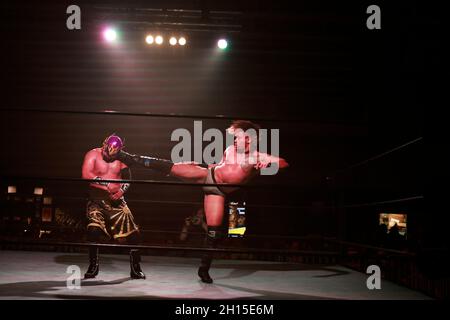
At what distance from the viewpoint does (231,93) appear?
7199 mm

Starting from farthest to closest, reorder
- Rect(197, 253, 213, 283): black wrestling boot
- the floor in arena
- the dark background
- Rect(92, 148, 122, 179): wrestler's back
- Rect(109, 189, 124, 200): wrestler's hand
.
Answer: the dark background → Rect(92, 148, 122, 179): wrestler's back → Rect(109, 189, 124, 200): wrestler's hand → Rect(197, 253, 213, 283): black wrestling boot → the floor in arena

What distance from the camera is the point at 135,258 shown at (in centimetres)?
323

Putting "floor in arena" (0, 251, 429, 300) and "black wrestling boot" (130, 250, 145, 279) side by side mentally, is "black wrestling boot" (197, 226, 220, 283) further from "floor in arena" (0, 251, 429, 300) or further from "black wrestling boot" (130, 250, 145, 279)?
"black wrestling boot" (130, 250, 145, 279)

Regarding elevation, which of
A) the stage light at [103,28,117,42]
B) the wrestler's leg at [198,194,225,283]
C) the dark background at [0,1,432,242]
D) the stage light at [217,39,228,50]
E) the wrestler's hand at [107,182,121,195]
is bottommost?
the wrestler's leg at [198,194,225,283]

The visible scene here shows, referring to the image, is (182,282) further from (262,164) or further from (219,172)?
(262,164)

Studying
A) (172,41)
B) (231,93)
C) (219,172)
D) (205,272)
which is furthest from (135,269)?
(231,93)

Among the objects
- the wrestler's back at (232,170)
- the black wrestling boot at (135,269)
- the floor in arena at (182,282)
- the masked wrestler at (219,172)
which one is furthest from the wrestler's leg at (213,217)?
the black wrestling boot at (135,269)

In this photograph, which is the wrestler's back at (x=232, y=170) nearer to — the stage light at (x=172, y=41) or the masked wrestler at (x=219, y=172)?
the masked wrestler at (x=219, y=172)

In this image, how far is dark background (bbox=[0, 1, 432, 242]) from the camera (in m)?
5.39

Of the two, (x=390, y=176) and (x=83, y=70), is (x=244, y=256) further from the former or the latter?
(x=83, y=70)

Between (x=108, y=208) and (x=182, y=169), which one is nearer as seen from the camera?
(x=182, y=169)

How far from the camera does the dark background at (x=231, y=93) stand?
5.39m

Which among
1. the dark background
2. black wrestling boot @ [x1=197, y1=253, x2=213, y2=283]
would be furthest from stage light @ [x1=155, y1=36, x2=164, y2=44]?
black wrestling boot @ [x1=197, y1=253, x2=213, y2=283]

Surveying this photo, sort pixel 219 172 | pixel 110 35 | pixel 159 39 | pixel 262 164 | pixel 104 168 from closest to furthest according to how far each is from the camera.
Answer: pixel 262 164 → pixel 219 172 → pixel 104 168 → pixel 159 39 → pixel 110 35
